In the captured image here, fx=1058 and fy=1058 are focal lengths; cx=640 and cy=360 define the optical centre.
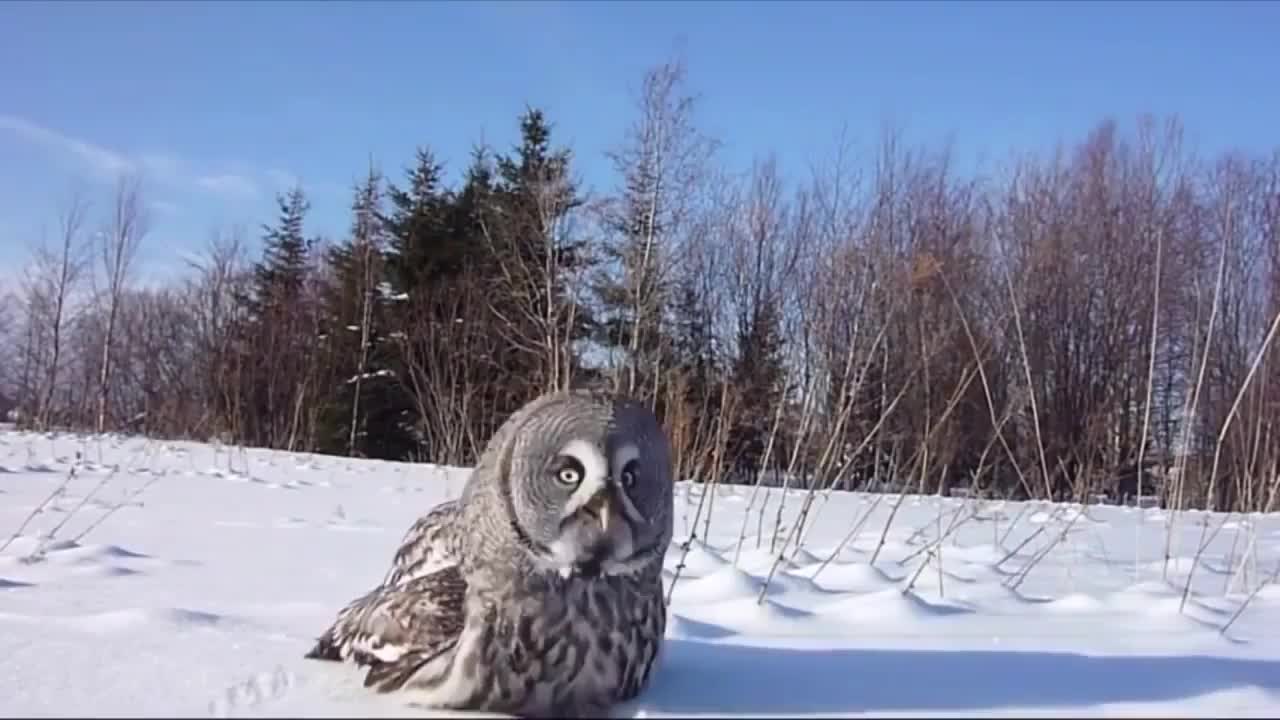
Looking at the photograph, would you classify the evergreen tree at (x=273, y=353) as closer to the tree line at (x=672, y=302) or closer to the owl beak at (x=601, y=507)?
the tree line at (x=672, y=302)

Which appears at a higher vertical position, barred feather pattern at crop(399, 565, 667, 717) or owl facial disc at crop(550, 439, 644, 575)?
owl facial disc at crop(550, 439, 644, 575)

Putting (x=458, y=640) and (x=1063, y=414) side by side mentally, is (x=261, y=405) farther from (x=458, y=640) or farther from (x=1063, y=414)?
(x=458, y=640)

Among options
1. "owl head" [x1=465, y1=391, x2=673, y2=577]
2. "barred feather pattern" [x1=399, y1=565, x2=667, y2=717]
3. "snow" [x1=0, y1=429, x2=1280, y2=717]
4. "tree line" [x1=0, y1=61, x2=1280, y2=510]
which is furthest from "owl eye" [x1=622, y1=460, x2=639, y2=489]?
"tree line" [x1=0, y1=61, x2=1280, y2=510]

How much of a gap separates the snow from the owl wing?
0.20 feet

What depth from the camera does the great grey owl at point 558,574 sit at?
1.66 metres

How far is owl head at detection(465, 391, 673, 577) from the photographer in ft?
5.45

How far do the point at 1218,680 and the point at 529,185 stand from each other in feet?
65.1

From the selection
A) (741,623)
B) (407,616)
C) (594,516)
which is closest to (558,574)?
(594,516)

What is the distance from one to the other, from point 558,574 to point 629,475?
194mm

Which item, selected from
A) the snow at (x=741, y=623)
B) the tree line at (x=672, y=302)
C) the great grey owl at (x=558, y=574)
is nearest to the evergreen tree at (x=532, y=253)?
the tree line at (x=672, y=302)

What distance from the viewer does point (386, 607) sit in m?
1.95

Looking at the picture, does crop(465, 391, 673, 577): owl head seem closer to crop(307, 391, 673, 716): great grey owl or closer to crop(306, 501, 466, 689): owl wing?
crop(307, 391, 673, 716): great grey owl

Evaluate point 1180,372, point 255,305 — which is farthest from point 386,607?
point 255,305

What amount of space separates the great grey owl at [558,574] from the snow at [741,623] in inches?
4.0
